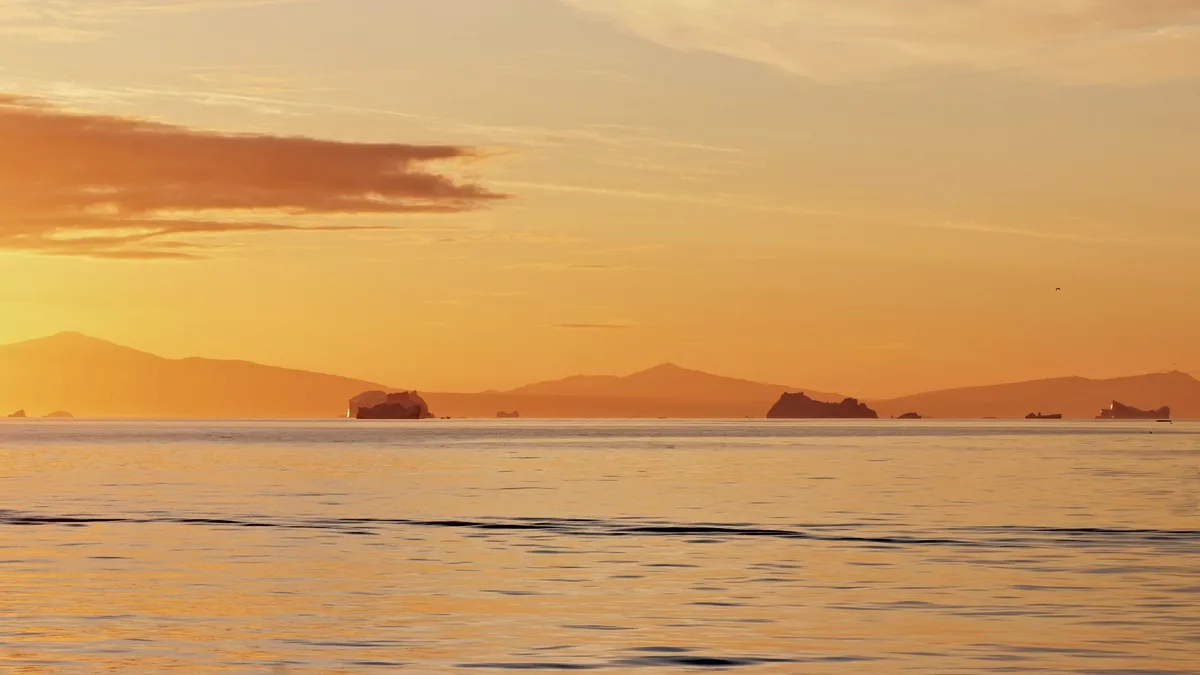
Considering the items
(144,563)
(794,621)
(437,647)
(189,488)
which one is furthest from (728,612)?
(189,488)

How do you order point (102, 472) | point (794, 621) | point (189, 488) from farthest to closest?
point (102, 472) → point (189, 488) → point (794, 621)

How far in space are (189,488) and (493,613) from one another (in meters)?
70.6

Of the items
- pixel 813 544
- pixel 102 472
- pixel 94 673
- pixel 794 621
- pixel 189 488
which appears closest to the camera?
pixel 94 673

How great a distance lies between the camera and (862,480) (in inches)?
4756

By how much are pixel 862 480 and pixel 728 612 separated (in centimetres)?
8094

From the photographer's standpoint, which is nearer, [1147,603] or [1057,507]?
[1147,603]

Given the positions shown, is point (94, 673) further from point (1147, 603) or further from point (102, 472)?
point (102, 472)

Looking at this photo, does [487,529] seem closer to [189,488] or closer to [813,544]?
[813,544]

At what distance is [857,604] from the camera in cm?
4334

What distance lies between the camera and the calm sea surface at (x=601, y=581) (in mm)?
34594

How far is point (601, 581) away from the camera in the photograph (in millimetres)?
49094

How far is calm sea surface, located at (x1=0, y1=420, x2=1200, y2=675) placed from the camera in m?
34.6

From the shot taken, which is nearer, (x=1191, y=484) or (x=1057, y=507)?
(x=1057, y=507)

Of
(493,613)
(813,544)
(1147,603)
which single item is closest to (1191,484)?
(813,544)
